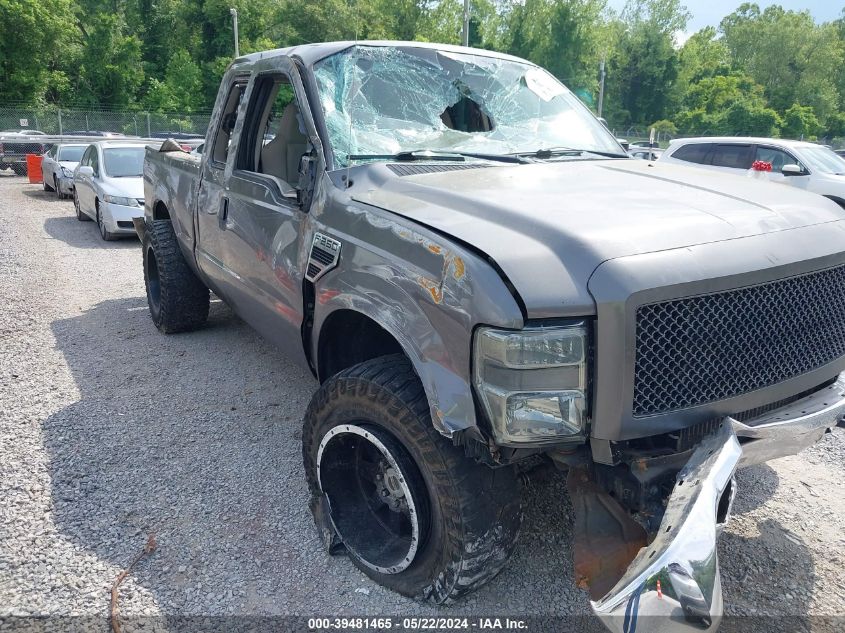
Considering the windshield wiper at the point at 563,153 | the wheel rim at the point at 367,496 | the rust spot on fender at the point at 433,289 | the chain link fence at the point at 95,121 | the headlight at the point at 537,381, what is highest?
the chain link fence at the point at 95,121

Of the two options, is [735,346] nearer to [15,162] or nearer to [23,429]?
[23,429]

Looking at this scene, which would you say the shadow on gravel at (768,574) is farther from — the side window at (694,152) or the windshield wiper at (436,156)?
the side window at (694,152)

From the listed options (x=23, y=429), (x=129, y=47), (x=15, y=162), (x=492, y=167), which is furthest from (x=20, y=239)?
(x=129, y=47)

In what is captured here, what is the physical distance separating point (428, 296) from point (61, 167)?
1686cm

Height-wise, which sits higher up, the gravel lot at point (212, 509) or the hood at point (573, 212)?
the hood at point (573, 212)

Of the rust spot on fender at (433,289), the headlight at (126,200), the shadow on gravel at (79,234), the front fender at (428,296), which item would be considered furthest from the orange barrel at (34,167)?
the rust spot on fender at (433,289)

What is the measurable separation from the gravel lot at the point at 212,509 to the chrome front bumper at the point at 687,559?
97 cm

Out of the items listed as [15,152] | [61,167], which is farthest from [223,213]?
[15,152]

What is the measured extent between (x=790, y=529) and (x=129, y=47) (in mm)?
51548

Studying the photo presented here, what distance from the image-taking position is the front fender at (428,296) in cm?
217

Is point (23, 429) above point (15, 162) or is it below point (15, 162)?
below

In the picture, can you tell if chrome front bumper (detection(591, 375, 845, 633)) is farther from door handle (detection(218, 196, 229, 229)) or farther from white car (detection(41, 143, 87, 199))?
white car (detection(41, 143, 87, 199))

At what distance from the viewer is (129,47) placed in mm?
46062

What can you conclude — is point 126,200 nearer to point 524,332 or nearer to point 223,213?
point 223,213
